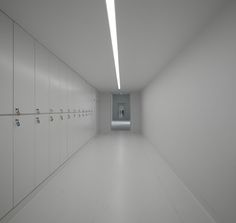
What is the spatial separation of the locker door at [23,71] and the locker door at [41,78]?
15cm

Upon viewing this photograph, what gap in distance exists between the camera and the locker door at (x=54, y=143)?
320 cm

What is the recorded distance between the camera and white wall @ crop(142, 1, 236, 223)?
5.52ft

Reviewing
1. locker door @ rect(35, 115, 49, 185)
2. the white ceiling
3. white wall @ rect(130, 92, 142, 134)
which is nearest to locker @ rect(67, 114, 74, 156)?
locker door @ rect(35, 115, 49, 185)

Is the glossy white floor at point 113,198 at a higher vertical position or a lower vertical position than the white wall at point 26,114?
lower

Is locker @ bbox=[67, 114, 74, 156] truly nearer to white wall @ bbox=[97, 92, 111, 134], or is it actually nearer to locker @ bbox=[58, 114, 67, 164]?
locker @ bbox=[58, 114, 67, 164]

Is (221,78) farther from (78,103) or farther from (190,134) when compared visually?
(78,103)

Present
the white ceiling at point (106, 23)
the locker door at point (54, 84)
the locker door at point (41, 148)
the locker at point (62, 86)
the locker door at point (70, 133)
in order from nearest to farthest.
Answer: the white ceiling at point (106, 23), the locker door at point (41, 148), the locker door at point (54, 84), the locker at point (62, 86), the locker door at point (70, 133)

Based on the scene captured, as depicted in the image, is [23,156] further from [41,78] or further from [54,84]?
[54,84]

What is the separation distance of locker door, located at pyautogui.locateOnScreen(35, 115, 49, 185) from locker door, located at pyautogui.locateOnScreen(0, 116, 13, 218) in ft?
2.04

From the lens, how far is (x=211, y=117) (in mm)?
2039

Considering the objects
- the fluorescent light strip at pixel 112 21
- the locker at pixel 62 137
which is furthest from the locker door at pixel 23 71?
the fluorescent light strip at pixel 112 21

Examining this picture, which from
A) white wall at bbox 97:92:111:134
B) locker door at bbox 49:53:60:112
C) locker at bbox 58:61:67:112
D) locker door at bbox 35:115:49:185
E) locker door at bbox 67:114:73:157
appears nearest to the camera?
locker door at bbox 35:115:49:185

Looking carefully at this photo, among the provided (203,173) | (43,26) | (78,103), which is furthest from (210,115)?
(78,103)

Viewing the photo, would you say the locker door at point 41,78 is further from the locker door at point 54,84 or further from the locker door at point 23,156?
the locker door at point 23,156
